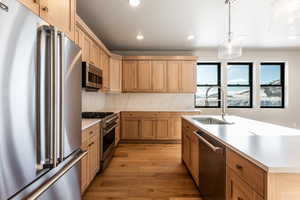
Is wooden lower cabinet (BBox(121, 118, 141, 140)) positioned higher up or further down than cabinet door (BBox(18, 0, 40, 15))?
further down

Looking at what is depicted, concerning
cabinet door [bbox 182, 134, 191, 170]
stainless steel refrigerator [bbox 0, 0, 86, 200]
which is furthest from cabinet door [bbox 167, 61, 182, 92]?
stainless steel refrigerator [bbox 0, 0, 86, 200]

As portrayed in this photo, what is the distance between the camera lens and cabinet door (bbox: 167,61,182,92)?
5672 mm

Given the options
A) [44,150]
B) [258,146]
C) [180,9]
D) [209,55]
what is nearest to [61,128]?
[44,150]

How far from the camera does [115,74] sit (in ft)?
17.7

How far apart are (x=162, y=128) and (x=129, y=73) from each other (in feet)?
5.92

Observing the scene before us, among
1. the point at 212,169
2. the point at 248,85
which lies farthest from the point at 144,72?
the point at 212,169

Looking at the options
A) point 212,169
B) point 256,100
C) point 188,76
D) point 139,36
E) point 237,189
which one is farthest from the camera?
point 256,100

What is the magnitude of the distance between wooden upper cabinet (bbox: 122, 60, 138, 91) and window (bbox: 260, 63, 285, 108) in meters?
3.86

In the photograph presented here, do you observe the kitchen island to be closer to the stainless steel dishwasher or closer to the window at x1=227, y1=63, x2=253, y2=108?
the stainless steel dishwasher

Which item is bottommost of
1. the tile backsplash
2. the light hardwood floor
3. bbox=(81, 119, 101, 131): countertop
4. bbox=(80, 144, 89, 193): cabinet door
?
the light hardwood floor

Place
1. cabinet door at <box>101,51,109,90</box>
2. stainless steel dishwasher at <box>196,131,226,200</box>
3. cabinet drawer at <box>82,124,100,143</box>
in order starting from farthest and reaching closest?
cabinet door at <box>101,51,109,90</box>, cabinet drawer at <box>82,124,100,143</box>, stainless steel dishwasher at <box>196,131,226,200</box>

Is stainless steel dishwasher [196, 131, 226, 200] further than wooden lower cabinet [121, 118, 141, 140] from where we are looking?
No

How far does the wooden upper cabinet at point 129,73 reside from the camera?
18.7 feet

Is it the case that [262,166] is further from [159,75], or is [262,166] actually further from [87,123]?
[159,75]
